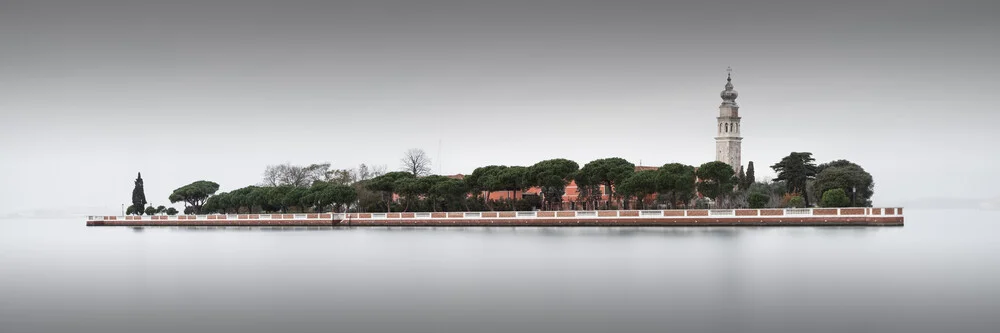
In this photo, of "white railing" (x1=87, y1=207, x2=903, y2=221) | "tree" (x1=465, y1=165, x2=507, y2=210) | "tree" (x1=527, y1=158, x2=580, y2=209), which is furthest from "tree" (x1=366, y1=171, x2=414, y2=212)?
"tree" (x1=527, y1=158, x2=580, y2=209)

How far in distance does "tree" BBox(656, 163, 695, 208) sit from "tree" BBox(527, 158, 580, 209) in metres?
8.47

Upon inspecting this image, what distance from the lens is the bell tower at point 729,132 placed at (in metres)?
108

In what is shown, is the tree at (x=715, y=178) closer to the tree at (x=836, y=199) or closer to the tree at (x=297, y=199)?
the tree at (x=836, y=199)

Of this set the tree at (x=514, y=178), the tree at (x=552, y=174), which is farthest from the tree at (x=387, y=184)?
the tree at (x=552, y=174)

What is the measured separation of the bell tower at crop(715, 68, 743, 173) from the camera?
108 m

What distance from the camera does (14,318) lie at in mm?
22703

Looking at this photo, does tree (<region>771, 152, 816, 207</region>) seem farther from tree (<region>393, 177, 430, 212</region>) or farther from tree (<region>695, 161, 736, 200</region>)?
tree (<region>393, 177, 430, 212</region>)

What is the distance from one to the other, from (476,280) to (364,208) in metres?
70.7

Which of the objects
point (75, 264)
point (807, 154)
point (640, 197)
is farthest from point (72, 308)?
point (807, 154)

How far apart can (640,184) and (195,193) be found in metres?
53.9

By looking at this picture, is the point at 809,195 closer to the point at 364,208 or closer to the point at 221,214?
the point at 364,208

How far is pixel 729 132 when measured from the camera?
10869 centimetres

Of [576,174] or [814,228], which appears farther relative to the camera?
[576,174]

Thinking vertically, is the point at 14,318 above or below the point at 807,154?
below
